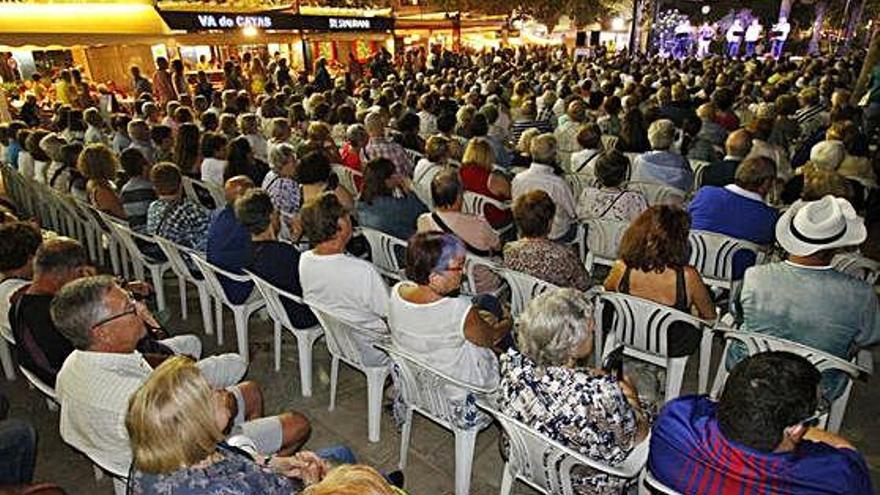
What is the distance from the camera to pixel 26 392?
3916mm

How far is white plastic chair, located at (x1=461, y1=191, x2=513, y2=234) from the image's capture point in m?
5.18

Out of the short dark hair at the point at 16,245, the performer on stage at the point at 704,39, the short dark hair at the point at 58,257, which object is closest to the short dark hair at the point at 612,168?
the short dark hair at the point at 58,257

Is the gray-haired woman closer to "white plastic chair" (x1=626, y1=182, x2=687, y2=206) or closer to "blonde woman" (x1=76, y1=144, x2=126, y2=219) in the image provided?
"blonde woman" (x1=76, y1=144, x2=126, y2=219)

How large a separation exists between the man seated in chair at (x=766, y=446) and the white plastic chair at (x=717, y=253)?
7.37ft

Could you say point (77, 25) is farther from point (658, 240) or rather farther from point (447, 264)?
point (658, 240)

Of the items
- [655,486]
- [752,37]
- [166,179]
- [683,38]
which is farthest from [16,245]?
[683,38]

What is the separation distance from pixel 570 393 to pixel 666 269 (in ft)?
4.25

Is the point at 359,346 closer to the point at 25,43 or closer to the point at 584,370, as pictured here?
the point at 584,370

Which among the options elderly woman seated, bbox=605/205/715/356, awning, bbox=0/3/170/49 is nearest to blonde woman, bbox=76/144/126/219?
elderly woman seated, bbox=605/205/715/356

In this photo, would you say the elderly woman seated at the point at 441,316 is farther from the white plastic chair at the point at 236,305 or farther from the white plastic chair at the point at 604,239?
the white plastic chair at the point at 604,239

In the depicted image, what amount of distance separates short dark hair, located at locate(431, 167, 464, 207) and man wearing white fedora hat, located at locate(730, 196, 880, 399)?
183cm

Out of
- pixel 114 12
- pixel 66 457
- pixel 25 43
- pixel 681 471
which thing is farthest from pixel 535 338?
pixel 114 12

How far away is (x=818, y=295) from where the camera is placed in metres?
2.73

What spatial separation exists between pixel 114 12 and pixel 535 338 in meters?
13.0
